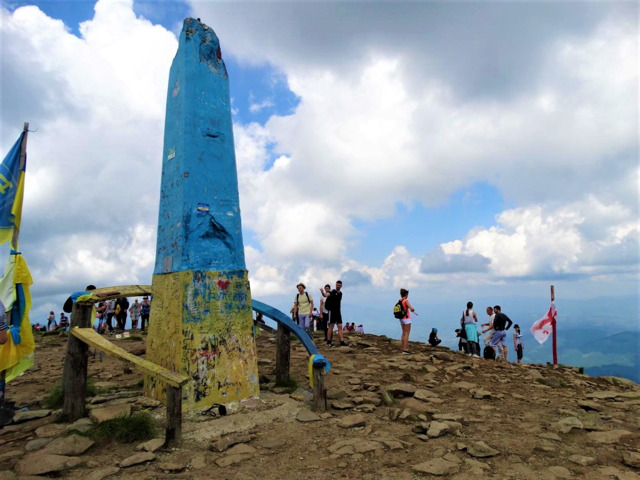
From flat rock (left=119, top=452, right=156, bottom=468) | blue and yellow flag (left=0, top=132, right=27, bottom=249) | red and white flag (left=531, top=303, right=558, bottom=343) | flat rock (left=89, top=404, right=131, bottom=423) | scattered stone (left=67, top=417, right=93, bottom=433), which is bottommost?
flat rock (left=119, top=452, right=156, bottom=468)

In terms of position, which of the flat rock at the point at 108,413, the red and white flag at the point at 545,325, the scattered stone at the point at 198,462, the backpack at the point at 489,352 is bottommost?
the backpack at the point at 489,352

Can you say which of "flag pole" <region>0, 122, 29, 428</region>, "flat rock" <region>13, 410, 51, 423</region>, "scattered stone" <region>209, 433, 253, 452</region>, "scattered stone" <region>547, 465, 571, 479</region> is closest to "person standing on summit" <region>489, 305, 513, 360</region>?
"scattered stone" <region>547, 465, 571, 479</region>

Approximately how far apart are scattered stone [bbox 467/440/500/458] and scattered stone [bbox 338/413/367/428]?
1592 mm

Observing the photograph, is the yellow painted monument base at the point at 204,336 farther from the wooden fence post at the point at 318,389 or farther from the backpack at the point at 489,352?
the backpack at the point at 489,352

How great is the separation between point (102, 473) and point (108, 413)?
5.15 feet

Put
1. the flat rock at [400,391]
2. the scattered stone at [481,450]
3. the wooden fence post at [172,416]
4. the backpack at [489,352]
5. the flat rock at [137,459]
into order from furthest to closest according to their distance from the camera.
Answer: the backpack at [489,352], the flat rock at [400,391], the wooden fence post at [172,416], the scattered stone at [481,450], the flat rock at [137,459]

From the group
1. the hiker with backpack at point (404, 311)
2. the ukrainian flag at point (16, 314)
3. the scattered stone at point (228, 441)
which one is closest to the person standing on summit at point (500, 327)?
the hiker with backpack at point (404, 311)

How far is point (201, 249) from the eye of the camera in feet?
22.3

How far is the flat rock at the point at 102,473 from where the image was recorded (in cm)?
436

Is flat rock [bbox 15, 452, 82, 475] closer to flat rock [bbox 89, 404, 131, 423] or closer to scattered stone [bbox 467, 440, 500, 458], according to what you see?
flat rock [bbox 89, 404, 131, 423]

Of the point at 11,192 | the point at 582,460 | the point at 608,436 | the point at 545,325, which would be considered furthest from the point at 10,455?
the point at 545,325

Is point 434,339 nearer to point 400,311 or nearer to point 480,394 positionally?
point 400,311

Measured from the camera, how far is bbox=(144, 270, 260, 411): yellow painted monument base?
6.33 m

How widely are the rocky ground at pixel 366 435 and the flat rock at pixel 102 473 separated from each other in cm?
1
